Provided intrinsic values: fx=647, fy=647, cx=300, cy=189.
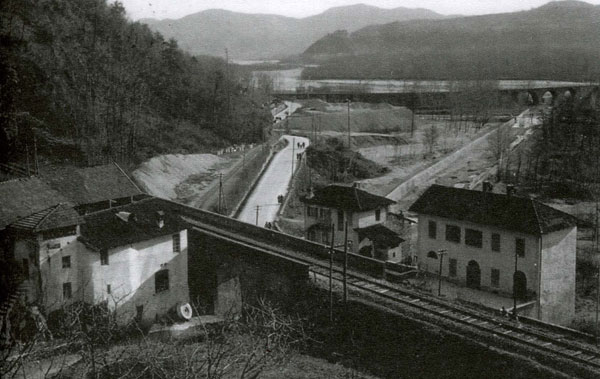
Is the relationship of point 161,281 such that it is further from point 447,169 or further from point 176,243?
point 447,169

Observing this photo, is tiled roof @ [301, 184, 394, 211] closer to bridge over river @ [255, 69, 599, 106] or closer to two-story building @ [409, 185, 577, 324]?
two-story building @ [409, 185, 577, 324]

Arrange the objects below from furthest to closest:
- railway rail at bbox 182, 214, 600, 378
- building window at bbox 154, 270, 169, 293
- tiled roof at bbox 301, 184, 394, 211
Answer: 1. tiled roof at bbox 301, 184, 394, 211
2. building window at bbox 154, 270, 169, 293
3. railway rail at bbox 182, 214, 600, 378

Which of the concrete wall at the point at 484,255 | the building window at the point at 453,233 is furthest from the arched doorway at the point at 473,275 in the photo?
the building window at the point at 453,233

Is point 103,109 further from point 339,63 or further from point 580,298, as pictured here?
point 339,63

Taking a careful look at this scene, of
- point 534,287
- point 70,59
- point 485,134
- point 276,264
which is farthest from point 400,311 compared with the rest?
Result: point 485,134

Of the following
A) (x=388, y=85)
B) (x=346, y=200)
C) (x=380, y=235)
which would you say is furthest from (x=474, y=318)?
(x=388, y=85)

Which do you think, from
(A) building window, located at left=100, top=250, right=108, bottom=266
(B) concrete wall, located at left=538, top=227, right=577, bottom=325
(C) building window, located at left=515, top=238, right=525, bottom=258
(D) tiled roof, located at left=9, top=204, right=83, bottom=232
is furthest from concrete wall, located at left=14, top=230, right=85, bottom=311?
(B) concrete wall, located at left=538, top=227, right=577, bottom=325

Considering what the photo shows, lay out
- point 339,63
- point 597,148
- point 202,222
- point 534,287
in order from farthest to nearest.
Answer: point 339,63, point 597,148, point 202,222, point 534,287
